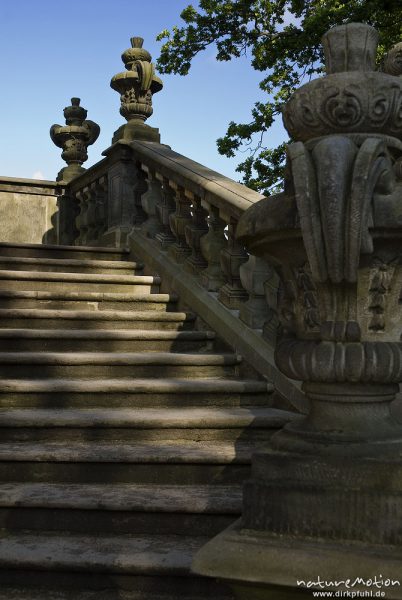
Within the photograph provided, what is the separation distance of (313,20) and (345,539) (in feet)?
46.8

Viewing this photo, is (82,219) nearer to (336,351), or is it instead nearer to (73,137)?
(73,137)

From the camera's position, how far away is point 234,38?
17.0m

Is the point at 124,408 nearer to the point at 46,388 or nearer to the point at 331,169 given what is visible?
the point at 46,388

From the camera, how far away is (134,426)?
427 cm

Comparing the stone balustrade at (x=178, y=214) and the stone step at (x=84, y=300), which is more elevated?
the stone balustrade at (x=178, y=214)

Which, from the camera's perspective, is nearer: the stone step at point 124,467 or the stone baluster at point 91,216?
the stone step at point 124,467

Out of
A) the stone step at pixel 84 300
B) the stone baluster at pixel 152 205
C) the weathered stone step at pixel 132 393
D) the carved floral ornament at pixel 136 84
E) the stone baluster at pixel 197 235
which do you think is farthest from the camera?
the carved floral ornament at pixel 136 84

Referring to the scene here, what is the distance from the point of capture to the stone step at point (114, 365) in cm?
496

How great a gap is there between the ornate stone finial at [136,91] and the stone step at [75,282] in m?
1.89

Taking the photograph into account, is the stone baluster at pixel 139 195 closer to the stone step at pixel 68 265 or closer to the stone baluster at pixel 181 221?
the stone step at pixel 68 265

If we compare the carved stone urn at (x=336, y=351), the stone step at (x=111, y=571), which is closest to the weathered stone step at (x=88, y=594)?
the stone step at (x=111, y=571)

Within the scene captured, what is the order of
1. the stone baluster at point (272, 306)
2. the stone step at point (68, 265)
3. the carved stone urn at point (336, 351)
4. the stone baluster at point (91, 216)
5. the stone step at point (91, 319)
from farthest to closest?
the stone baluster at point (91, 216) < the stone step at point (68, 265) < the stone step at point (91, 319) < the stone baluster at point (272, 306) < the carved stone urn at point (336, 351)

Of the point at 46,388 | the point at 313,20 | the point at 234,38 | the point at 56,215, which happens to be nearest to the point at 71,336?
the point at 46,388

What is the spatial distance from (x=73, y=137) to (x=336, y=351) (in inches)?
343
